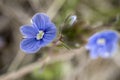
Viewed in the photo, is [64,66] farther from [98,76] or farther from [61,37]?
[61,37]

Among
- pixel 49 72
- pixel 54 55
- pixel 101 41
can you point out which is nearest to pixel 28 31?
pixel 101 41

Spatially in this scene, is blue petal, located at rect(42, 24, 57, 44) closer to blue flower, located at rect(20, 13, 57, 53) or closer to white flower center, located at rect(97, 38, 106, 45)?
blue flower, located at rect(20, 13, 57, 53)

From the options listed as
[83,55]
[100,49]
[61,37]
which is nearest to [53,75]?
[83,55]

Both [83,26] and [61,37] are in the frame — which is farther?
[83,26]

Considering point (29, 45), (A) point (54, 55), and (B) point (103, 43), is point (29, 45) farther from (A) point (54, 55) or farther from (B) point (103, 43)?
(A) point (54, 55)

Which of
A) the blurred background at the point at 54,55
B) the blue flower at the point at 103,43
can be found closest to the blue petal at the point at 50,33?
the blue flower at the point at 103,43

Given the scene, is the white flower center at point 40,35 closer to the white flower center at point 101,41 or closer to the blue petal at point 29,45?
the blue petal at point 29,45

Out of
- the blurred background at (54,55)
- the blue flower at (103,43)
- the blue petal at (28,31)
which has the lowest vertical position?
the blue petal at (28,31)
